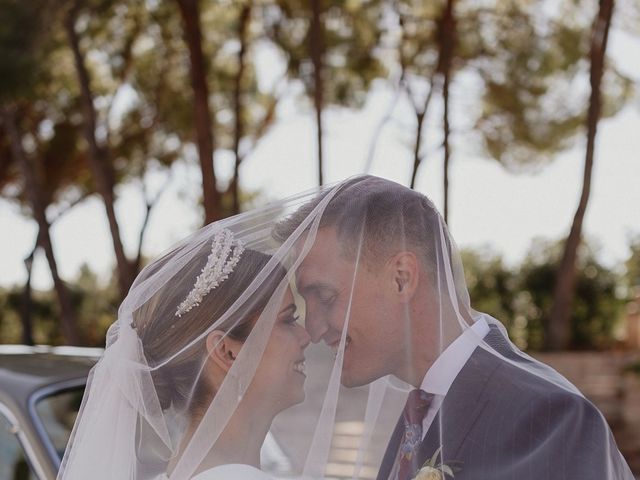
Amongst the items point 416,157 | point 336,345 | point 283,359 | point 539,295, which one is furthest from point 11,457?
point 539,295

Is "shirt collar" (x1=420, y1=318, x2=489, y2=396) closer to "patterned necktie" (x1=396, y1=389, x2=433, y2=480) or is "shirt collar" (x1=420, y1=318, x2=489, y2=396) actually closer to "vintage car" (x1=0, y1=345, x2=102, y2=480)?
"patterned necktie" (x1=396, y1=389, x2=433, y2=480)

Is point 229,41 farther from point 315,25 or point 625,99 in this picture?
point 625,99

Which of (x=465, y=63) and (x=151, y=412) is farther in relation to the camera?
(x=465, y=63)

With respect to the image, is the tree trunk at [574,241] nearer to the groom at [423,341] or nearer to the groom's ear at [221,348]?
the groom at [423,341]

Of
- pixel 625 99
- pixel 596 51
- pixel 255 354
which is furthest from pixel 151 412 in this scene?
pixel 625 99

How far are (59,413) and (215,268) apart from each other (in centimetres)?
135

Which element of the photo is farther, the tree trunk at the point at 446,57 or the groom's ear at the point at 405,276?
the tree trunk at the point at 446,57

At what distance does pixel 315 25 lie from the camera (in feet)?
42.4

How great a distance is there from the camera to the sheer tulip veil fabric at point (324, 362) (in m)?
2.26

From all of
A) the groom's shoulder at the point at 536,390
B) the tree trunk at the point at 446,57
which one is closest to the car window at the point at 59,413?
the groom's shoulder at the point at 536,390

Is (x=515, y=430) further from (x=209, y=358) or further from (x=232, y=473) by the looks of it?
(x=209, y=358)

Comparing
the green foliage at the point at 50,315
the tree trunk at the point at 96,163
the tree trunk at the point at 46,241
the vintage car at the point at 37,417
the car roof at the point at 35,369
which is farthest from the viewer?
the green foliage at the point at 50,315

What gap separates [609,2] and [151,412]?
36.8 feet

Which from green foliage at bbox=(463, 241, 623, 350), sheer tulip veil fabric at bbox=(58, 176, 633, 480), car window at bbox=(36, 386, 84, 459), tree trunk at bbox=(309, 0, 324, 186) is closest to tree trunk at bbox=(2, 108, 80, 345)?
tree trunk at bbox=(309, 0, 324, 186)
